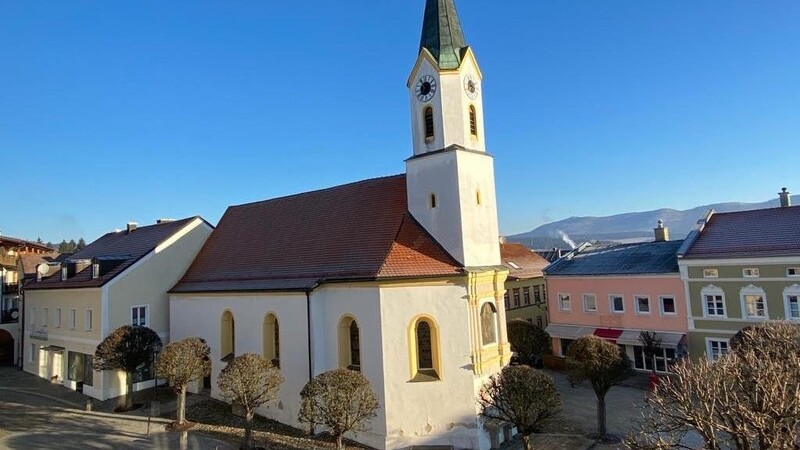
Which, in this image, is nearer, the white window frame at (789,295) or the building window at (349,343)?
the building window at (349,343)

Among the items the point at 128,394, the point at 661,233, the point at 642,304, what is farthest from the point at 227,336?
the point at 661,233

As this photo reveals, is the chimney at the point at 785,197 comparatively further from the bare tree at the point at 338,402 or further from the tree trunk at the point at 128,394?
the tree trunk at the point at 128,394

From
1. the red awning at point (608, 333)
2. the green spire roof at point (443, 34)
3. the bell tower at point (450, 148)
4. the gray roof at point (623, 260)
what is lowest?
the red awning at point (608, 333)

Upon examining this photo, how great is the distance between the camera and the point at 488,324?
21797 mm

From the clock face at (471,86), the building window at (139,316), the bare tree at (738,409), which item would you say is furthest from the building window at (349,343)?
the building window at (139,316)

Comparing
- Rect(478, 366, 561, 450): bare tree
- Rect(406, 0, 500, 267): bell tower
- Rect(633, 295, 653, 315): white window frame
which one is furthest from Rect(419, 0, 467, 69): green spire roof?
Rect(633, 295, 653, 315): white window frame

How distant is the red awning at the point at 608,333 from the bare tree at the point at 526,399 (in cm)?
1908

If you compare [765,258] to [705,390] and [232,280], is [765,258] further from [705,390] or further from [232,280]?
[232,280]

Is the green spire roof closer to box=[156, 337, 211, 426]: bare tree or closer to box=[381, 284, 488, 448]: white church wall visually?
box=[381, 284, 488, 448]: white church wall

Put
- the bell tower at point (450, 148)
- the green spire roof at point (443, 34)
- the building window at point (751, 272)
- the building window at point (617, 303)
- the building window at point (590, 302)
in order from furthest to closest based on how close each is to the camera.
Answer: the building window at point (590, 302) → the building window at point (617, 303) → the building window at point (751, 272) → the green spire roof at point (443, 34) → the bell tower at point (450, 148)

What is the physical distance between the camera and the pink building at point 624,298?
32812 mm

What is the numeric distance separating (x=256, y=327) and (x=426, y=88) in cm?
1476

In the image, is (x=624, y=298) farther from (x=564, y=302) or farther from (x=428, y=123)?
(x=428, y=123)

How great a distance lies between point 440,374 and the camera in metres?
20.2
